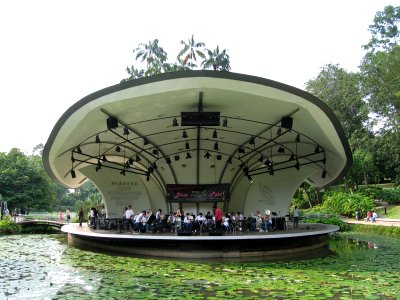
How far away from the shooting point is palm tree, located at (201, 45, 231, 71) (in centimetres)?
5188

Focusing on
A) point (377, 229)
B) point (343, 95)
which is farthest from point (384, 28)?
point (377, 229)

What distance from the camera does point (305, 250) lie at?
16.8m

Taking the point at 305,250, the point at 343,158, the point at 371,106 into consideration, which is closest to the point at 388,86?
the point at 371,106

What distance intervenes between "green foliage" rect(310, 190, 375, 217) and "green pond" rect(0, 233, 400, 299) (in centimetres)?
1825

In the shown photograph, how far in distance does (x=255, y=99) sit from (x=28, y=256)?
9.68 metres

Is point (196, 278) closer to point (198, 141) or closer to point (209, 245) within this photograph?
point (209, 245)

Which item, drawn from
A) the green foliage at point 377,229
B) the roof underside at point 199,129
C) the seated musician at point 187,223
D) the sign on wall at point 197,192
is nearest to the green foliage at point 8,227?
the roof underside at point 199,129

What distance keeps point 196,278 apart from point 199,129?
31.1ft

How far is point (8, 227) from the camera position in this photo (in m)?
29.1

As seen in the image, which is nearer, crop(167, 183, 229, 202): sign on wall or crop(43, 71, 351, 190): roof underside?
crop(43, 71, 351, 190): roof underside

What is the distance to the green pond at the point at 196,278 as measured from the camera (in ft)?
28.9

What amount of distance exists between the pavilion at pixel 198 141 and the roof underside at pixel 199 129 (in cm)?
4

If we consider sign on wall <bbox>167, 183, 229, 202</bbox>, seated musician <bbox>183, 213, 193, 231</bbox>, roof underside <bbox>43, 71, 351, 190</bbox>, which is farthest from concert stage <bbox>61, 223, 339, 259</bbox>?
sign on wall <bbox>167, 183, 229, 202</bbox>

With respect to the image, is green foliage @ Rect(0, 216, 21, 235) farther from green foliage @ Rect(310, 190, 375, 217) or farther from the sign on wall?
green foliage @ Rect(310, 190, 375, 217)
